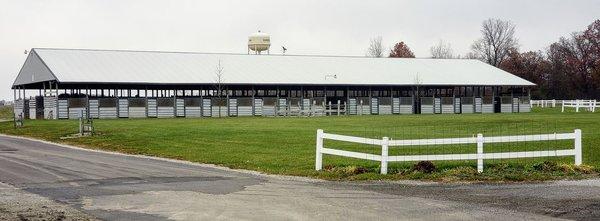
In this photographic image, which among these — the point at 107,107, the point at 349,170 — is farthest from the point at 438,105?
the point at 349,170

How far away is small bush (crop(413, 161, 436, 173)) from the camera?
1877 cm

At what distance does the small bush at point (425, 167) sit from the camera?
18766mm

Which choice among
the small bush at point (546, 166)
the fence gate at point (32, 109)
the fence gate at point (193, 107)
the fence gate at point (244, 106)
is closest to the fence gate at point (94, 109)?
the fence gate at point (32, 109)

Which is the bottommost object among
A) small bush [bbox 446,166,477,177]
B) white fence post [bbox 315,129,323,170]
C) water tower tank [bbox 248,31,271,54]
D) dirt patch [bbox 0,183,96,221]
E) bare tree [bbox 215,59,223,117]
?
small bush [bbox 446,166,477,177]

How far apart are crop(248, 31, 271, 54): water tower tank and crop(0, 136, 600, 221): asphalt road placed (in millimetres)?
63489

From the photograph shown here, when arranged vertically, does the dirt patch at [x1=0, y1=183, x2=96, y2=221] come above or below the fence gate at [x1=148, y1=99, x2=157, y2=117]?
below

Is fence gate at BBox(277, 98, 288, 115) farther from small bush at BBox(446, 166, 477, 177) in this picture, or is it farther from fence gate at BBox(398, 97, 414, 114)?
small bush at BBox(446, 166, 477, 177)

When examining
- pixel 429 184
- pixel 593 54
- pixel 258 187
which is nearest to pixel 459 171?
pixel 429 184

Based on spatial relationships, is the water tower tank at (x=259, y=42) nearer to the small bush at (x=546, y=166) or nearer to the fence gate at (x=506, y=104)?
the fence gate at (x=506, y=104)

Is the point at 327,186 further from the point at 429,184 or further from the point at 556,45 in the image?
the point at 556,45

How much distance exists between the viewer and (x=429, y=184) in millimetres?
16797

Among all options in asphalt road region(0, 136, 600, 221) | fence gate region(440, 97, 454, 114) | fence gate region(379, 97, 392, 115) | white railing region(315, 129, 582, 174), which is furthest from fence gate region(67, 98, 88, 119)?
A: white railing region(315, 129, 582, 174)

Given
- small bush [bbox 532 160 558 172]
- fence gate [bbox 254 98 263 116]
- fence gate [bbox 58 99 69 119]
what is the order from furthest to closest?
fence gate [bbox 254 98 263 116], fence gate [bbox 58 99 69 119], small bush [bbox 532 160 558 172]

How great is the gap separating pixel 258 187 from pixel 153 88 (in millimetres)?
48962
